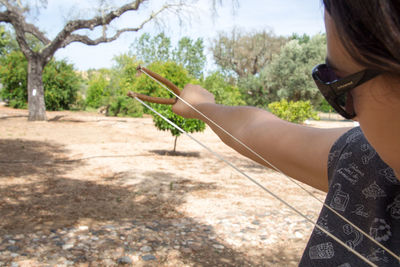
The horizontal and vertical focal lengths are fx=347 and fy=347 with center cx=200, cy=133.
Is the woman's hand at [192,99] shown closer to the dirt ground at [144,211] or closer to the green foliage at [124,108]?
the dirt ground at [144,211]

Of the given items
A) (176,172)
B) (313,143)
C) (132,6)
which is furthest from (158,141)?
(313,143)

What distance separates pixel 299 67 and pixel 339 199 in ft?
91.9

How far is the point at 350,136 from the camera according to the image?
915 millimetres

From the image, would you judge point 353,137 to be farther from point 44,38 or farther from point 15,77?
point 15,77

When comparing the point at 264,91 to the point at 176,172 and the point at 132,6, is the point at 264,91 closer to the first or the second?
the point at 132,6

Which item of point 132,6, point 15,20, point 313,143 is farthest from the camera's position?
point 132,6

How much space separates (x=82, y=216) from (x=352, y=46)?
13.7 ft

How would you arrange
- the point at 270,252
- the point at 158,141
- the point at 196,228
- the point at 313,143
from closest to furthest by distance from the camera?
the point at 313,143 < the point at 270,252 < the point at 196,228 < the point at 158,141

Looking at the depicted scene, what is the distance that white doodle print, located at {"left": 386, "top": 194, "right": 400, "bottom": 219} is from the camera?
2.47 ft

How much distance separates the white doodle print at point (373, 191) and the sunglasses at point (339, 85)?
0.30 m

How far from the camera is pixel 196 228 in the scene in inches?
155

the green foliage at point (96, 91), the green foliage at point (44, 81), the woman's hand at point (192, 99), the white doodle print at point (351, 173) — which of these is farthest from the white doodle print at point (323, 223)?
the green foliage at point (96, 91)

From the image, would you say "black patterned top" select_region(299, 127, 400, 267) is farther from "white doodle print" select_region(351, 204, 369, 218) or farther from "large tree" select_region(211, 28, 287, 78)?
"large tree" select_region(211, 28, 287, 78)

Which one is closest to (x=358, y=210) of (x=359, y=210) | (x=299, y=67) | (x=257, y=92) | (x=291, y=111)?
(x=359, y=210)
